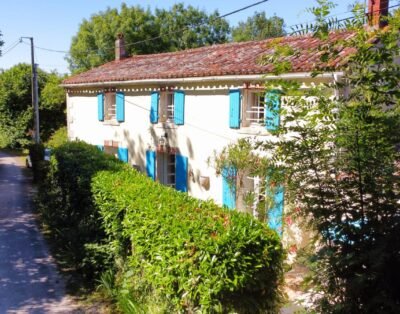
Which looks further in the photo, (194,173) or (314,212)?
(194,173)

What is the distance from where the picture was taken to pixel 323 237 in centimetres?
315

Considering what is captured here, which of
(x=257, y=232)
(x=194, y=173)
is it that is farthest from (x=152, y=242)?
(x=194, y=173)

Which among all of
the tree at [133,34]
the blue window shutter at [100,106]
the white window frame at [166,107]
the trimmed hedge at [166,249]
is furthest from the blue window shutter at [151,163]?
the tree at [133,34]

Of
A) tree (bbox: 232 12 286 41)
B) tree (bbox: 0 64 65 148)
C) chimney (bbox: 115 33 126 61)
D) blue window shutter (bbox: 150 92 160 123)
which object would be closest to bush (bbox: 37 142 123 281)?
blue window shutter (bbox: 150 92 160 123)

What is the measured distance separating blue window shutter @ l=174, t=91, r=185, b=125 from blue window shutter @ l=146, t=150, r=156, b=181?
1835mm

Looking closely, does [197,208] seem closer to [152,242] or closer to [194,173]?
[152,242]

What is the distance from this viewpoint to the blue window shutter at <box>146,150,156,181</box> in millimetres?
13922

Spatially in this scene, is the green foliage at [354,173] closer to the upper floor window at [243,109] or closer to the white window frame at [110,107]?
the upper floor window at [243,109]

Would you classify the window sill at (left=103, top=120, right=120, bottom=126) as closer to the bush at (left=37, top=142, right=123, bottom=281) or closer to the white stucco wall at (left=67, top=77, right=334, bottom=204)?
the white stucco wall at (left=67, top=77, right=334, bottom=204)

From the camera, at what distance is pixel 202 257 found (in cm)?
389

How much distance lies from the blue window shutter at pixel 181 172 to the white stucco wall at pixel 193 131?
16 cm

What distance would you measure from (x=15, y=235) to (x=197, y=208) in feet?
20.4

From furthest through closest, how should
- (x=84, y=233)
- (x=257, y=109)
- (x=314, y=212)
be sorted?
(x=257, y=109), (x=84, y=233), (x=314, y=212)

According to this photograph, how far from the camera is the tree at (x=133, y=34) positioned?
3831 centimetres
